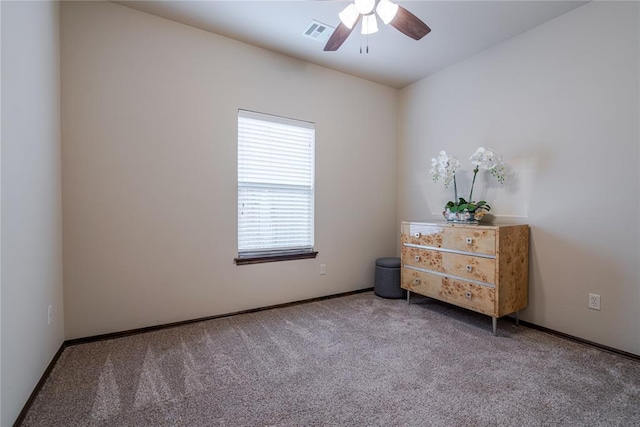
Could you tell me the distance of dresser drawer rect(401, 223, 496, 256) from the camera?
2498 mm

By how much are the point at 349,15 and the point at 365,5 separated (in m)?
0.16

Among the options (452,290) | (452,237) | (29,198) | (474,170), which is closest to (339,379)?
(452,290)


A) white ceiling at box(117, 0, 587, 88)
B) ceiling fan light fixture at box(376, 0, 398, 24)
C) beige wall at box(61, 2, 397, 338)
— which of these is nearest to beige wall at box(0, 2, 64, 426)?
beige wall at box(61, 2, 397, 338)

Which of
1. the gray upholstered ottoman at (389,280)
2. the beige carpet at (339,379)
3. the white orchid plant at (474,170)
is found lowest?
the beige carpet at (339,379)

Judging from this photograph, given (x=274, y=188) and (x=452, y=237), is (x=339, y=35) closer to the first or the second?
(x=274, y=188)

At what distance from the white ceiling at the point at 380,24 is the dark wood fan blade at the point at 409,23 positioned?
1.39 feet

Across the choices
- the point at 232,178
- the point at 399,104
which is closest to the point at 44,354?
the point at 232,178

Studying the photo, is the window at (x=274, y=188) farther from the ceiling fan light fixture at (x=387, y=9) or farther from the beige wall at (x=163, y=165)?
the ceiling fan light fixture at (x=387, y=9)

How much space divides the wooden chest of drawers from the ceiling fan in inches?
65.5

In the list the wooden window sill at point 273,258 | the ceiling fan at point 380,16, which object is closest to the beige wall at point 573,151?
the ceiling fan at point 380,16

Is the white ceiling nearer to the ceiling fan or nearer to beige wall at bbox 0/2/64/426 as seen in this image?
the ceiling fan

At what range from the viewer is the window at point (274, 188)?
3.02m

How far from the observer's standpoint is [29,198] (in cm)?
164

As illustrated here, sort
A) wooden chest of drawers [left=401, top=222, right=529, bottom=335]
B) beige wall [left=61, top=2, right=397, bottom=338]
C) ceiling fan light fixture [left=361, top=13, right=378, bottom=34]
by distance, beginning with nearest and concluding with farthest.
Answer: ceiling fan light fixture [left=361, top=13, right=378, bottom=34] < beige wall [left=61, top=2, right=397, bottom=338] < wooden chest of drawers [left=401, top=222, right=529, bottom=335]
